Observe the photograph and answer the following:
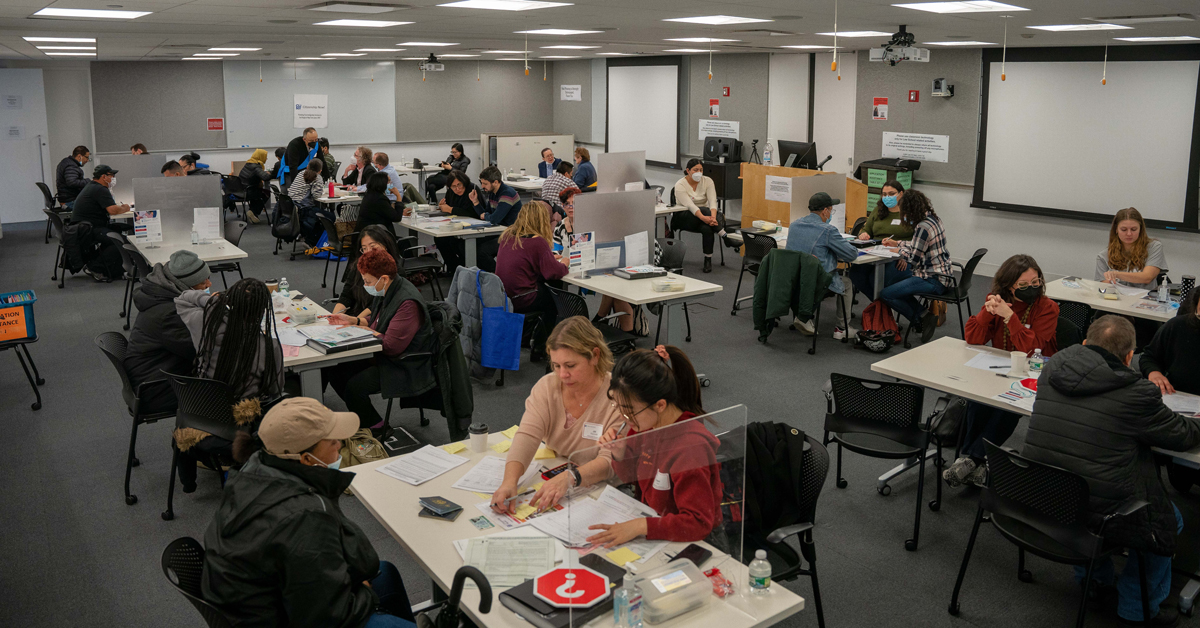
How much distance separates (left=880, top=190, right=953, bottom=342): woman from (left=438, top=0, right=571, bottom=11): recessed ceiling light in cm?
360

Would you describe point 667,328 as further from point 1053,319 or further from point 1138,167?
point 1138,167

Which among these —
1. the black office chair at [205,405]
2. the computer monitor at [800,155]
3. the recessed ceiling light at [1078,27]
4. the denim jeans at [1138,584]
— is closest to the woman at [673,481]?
the denim jeans at [1138,584]

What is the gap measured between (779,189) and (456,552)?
7787 millimetres

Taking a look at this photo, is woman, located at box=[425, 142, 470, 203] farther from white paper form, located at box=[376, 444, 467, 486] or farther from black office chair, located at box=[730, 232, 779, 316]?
white paper form, located at box=[376, 444, 467, 486]

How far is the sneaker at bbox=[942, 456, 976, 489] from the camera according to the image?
4.56 metres

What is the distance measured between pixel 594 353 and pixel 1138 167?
8.08m

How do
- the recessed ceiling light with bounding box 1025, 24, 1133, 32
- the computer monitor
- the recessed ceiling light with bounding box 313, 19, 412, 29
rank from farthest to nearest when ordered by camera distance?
the computer monitor < the recessed ceiling light with bounding box 313, 19, 412, 29 < the recessed ceiling light with bounding box 1025, 24, 1133, 32

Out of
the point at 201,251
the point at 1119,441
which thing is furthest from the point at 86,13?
the point at 1119,441

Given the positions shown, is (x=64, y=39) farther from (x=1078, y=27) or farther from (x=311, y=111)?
(x=1078, y=27)

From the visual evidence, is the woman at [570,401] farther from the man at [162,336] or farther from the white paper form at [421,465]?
the man at [162,336]

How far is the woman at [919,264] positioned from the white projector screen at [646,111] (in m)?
8.02

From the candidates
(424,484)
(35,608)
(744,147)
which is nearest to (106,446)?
(35,608)

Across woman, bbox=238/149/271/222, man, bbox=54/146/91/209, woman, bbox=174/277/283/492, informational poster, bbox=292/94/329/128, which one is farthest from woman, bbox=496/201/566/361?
informational poster, bbox=292/94/329/128

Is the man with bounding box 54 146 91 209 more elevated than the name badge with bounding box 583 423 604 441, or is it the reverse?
the man with bounding box 54 146 91 209
